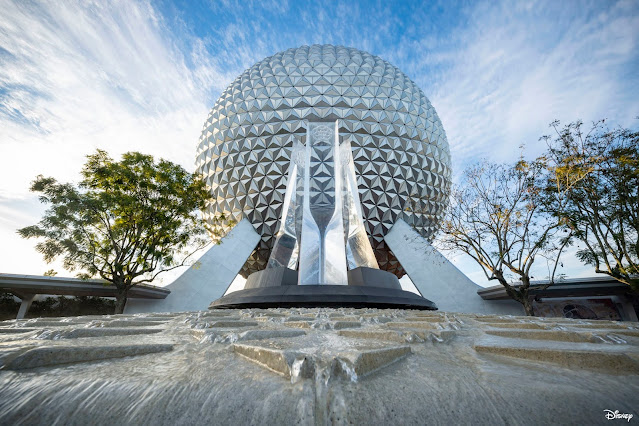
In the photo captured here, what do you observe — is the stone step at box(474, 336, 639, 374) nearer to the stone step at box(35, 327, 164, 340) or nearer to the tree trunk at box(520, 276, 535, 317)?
the stone step at box(35, 327, 164, 340)

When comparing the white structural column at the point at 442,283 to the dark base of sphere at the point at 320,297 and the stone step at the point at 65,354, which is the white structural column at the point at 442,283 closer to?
the dark base of sphere at the point at 320,297

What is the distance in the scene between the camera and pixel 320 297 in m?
7.76

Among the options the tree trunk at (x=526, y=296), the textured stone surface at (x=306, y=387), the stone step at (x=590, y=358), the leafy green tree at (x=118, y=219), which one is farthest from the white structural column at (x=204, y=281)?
the stone step at (x=590, y=358)

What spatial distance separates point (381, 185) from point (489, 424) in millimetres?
15061

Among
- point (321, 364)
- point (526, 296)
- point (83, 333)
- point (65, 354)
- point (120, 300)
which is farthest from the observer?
point (120, 300)

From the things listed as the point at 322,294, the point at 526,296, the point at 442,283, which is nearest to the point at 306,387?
the point at 322,294

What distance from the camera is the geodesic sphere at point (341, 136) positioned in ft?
50.4

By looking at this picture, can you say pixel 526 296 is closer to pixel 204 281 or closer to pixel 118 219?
pixel 204 281

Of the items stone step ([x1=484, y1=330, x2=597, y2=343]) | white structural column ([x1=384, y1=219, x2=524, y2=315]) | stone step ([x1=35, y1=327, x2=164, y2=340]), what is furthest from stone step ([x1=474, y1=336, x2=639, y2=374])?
white structural column ([x1=384, y1=219, x2=524, y2=315])

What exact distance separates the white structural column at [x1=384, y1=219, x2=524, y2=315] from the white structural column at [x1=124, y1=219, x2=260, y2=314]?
8.92 metres

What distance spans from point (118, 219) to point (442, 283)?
15203 millimetres

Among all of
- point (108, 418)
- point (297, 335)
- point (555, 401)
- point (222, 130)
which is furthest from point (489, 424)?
point (222, 130)

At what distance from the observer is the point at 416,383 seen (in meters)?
1.12

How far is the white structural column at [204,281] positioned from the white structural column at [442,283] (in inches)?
351
